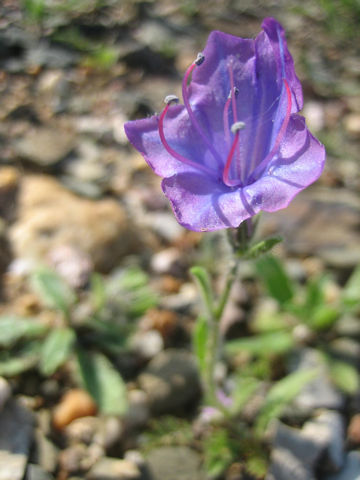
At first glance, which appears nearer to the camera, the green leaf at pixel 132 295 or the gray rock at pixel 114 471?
the gray rock at pixel 114 471

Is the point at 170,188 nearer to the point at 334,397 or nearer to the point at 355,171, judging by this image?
the point at 334,397

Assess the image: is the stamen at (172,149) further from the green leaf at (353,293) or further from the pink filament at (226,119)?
the green leaf at (353,293)

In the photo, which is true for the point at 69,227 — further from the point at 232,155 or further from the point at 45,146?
the point at 232,155

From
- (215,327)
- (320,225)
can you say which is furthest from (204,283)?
(320,225)

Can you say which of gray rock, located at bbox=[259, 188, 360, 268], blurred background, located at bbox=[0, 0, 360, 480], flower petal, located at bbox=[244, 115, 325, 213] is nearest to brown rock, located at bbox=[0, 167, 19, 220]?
blurred background, located at bbox=[0, 0, 360, 480]

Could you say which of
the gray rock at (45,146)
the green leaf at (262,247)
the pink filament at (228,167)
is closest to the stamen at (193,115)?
the pink filament at (228,167)
